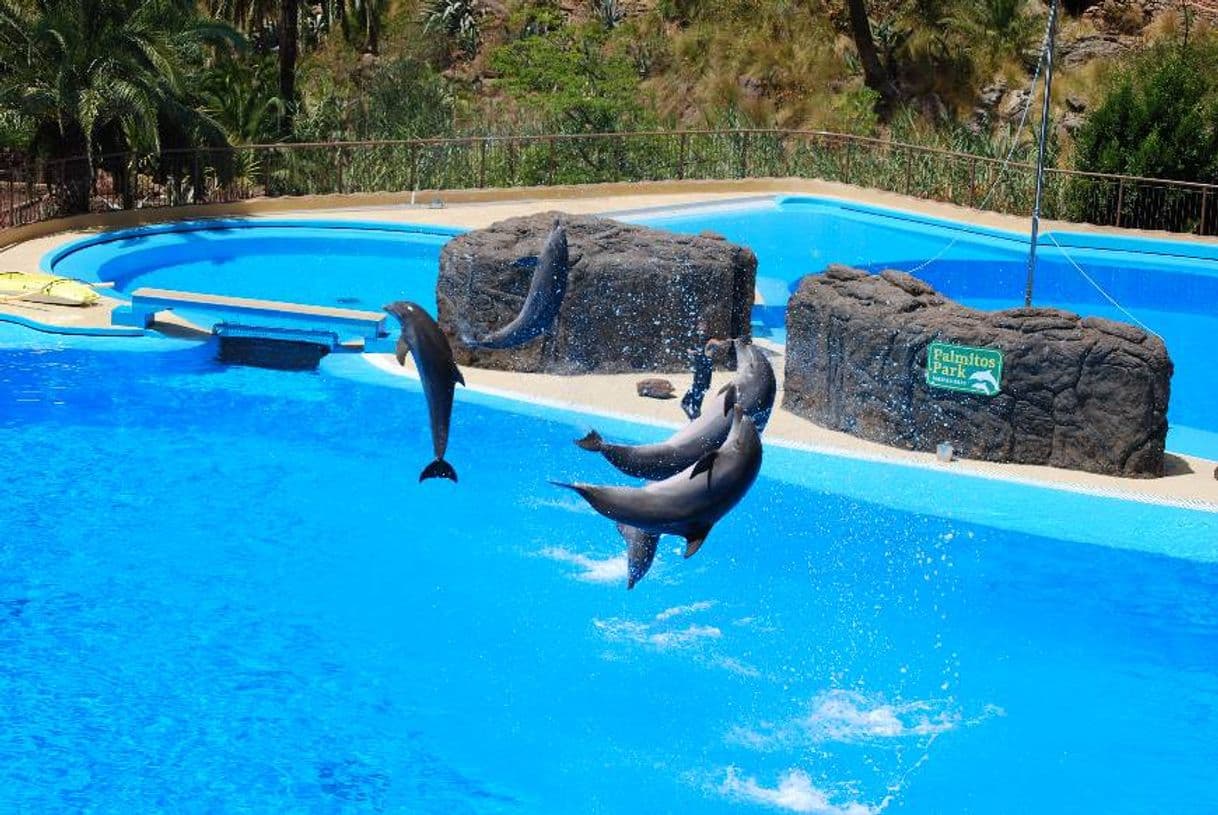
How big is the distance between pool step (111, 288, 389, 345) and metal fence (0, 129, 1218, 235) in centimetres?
547

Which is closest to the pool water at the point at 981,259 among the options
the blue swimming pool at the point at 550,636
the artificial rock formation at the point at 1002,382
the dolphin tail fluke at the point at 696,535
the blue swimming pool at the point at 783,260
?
the blue swimming pool at the point at 783,260

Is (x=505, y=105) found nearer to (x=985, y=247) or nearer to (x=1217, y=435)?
(x=985, y=247)

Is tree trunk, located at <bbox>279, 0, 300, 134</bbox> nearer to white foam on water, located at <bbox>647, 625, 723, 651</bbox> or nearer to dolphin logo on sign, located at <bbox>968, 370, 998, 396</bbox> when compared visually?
dolphin logo on sign, located at <bbox>968, 370, 998, 396</bbox>

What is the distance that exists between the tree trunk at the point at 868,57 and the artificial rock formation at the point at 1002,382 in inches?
888

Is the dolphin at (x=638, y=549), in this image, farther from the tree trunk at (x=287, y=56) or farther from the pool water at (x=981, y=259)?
the tree trunk at (x=287, y=56)

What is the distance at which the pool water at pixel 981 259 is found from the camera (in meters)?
23.2

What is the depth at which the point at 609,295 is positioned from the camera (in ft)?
54.3

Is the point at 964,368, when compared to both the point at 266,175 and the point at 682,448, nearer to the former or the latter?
the point at 682,448

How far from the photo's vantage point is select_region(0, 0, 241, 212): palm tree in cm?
2245

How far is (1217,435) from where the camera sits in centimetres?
1627

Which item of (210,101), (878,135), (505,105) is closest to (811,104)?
(878,135)

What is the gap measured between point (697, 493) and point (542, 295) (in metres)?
4.31

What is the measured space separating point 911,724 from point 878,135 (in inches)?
1048

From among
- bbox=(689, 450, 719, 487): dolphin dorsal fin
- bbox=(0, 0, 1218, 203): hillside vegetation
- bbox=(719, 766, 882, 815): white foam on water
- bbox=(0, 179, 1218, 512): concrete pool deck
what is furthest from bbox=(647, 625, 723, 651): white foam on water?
bbox=(0, 0, 1218, 203): hillside vegetation
